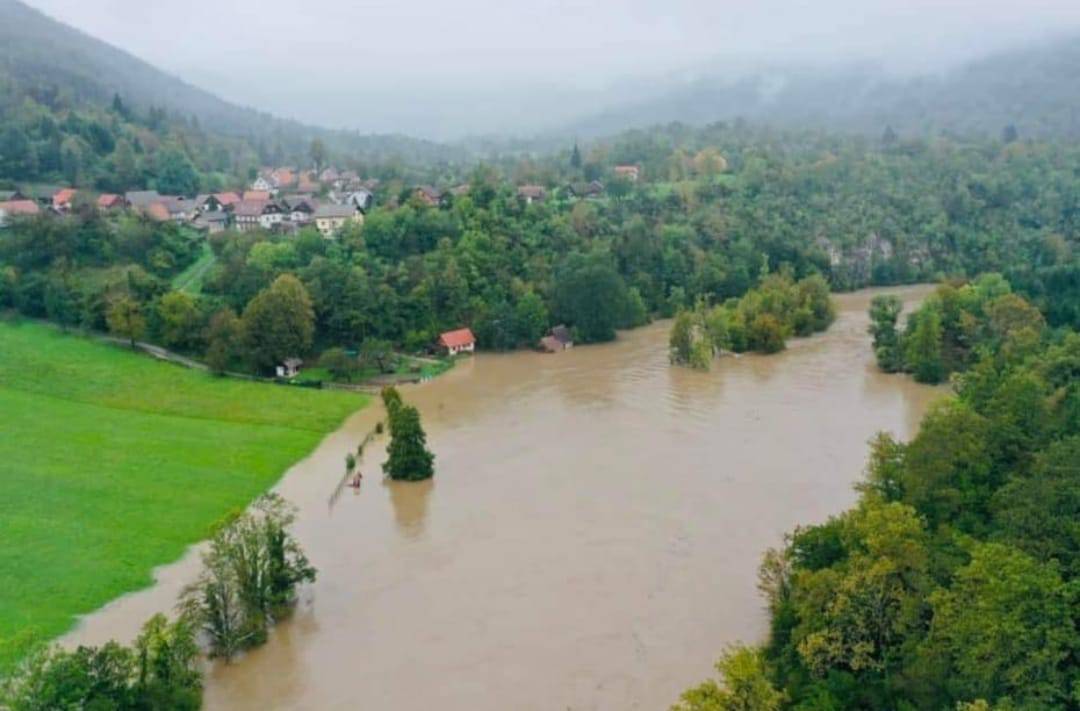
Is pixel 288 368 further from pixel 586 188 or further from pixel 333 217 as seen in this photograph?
pixel 586 188

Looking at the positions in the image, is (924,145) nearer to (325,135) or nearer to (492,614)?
(492,614)

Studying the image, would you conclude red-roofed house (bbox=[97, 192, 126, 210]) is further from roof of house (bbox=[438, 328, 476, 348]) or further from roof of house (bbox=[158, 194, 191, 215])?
roof of house (bbox=[438, 328, 476, 348])

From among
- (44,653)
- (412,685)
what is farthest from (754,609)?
(44,653)

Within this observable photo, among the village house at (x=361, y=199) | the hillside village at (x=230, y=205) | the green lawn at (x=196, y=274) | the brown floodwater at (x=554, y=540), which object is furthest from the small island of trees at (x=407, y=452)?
the village house at (x=361, y=199)

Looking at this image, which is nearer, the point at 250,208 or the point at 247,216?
the point at 247,216

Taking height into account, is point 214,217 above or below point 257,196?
below

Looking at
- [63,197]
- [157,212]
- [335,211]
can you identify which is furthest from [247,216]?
[63,197]

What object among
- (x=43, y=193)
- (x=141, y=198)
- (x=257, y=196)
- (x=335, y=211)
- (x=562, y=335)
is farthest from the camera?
(x=257, y=196)
